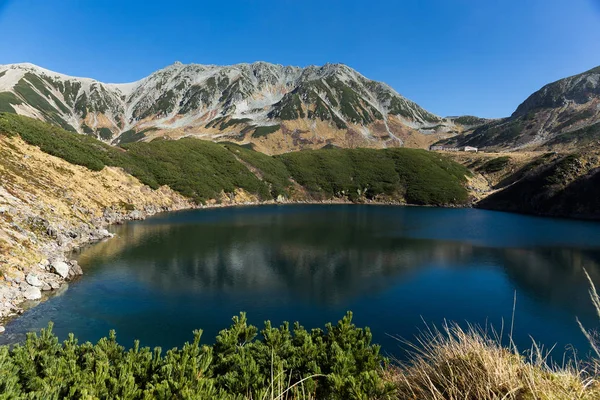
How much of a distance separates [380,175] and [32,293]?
112960 millimetres

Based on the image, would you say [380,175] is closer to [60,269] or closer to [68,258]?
[68,258]

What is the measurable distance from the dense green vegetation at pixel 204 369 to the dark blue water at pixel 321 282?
1037 cm

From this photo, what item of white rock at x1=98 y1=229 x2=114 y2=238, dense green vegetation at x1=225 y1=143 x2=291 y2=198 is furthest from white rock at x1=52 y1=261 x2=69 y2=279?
dense green vegetation at x1=225 y1=143 x2=291 y2=198

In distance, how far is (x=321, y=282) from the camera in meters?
32.7

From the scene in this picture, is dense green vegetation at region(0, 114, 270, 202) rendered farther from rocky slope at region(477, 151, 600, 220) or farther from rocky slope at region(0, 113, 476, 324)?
rocky slope at region(477, 151, 600, 220)

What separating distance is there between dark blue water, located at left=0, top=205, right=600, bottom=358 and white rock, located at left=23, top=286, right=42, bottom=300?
1.22m

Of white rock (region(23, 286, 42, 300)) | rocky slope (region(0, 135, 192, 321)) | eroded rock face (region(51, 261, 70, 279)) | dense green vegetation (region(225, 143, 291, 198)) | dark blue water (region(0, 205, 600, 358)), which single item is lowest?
dark blue water (region(0, 205, 600, 358))

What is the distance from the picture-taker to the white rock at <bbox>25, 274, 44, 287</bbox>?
2611 cm

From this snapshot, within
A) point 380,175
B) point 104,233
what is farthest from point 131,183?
point 380,175

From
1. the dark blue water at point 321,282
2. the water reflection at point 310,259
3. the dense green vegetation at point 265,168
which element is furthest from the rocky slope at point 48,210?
the dense green vegetation at point 265,168

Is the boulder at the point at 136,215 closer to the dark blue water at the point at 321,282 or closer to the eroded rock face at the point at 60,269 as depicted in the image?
the dark blue water at the point at 321,282


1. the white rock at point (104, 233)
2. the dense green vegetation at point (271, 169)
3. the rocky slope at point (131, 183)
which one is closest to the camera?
the rocky slope at point (131, 183)

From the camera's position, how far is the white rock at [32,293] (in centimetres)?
2478

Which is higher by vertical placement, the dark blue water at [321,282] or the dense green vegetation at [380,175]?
the dense green vegetation at [380,175]
